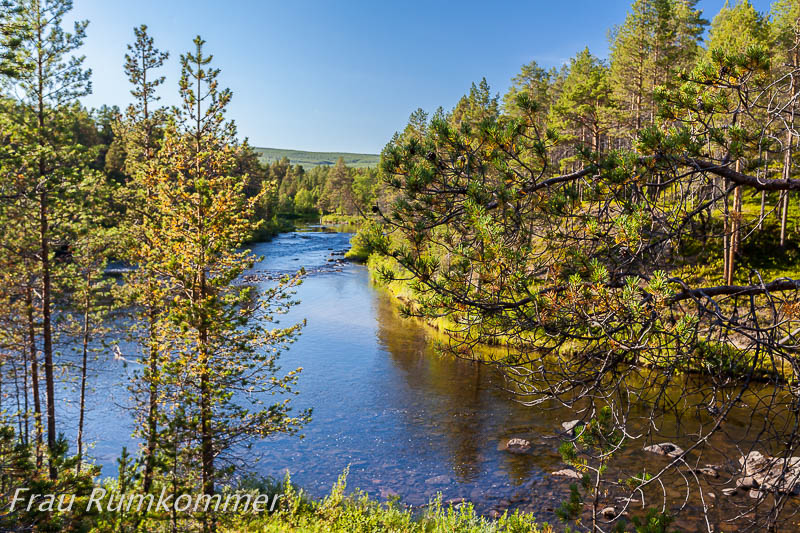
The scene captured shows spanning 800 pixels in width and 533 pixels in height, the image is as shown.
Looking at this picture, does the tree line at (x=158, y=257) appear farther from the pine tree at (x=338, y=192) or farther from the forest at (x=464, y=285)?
the pine tree at (x=338, y=192)

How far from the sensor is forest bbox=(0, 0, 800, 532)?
→ 4406 mm

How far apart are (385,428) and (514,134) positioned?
12917 millimetres

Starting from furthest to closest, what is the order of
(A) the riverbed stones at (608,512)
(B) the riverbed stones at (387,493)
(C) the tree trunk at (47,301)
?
(B) the riverbed stones at (387,493) → (C) the tree trunk at (47,301) → (A) the riverbed stones at (608,512)

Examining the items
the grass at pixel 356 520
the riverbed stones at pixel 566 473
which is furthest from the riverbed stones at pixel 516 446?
the grass at pixel 356 520

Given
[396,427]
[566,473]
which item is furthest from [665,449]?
[396,427]

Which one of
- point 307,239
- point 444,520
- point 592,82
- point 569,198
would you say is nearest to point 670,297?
point 569,198

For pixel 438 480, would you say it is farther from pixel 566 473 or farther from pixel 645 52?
pixel 645 52

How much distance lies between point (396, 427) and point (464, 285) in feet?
40.6

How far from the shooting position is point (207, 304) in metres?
9.45

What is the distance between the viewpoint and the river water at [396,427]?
42.3ft

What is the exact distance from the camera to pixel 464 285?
16.2 ft

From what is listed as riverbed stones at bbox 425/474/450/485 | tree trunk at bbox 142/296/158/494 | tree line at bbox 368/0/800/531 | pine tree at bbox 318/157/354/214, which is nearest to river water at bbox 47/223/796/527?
riverbed stones at bbox 425/474/450/485

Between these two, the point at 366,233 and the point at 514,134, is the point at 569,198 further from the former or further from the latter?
the point at 366,233

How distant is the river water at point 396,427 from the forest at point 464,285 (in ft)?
2.91
